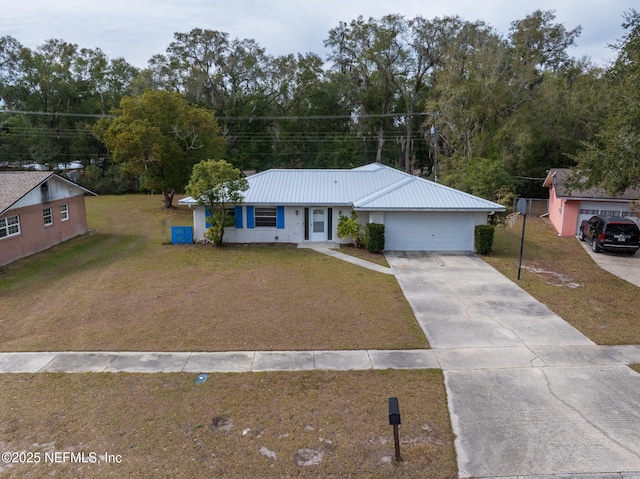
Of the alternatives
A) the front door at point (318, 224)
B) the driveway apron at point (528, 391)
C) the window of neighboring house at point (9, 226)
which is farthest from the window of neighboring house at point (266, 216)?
the driveway apron at point (528, 391)

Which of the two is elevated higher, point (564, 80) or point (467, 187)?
point (564, 80)

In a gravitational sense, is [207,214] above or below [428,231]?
above

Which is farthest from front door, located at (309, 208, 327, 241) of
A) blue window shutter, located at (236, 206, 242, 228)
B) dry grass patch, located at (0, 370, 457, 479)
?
dry grass patch, located at (0, 370, 457, 479)

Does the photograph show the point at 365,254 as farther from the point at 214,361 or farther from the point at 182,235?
the point at 214,361

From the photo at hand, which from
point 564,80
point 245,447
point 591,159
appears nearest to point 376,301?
point 245,447

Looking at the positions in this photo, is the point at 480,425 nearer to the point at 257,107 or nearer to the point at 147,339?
the point at 147,339

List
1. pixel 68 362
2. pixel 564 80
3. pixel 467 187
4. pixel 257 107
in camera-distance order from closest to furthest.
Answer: pixel 68 362
pixel 467 187
pixel 564 80
pixel 257 107

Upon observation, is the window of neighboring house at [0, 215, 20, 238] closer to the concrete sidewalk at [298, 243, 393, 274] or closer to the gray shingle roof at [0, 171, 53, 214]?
the gray shingle roof at [0, 171, 53, 214]

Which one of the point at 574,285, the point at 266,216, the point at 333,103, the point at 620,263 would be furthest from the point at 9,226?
the point at 333,103
